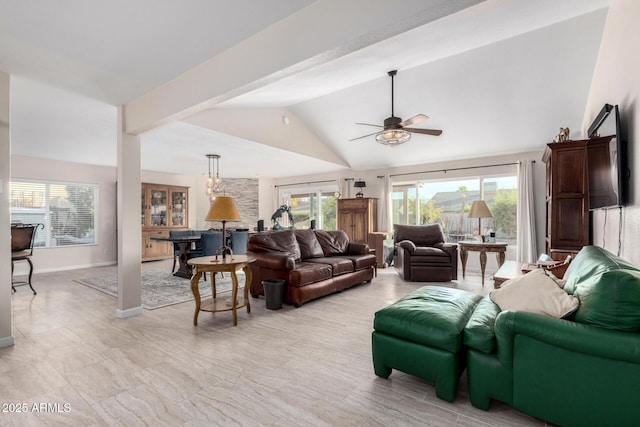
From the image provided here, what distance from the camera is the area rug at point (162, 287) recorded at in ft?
13.3

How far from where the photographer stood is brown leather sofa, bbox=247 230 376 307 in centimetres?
382

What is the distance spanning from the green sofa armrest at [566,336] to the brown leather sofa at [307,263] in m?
2.45

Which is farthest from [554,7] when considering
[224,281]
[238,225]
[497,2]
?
[238,225]

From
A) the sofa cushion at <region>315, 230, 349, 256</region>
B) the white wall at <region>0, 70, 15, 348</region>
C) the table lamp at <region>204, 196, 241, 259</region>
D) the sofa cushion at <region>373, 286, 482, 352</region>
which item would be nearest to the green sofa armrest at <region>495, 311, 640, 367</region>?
the sofa cushion at <region>373, 286, 482, 352</region>

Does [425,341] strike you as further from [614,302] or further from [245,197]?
[245,197]

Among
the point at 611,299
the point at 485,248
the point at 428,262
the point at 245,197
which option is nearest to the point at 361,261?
the point at 428,262

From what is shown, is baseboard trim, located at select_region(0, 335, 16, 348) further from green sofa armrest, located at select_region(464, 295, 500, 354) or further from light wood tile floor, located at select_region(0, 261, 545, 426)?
green sofa armrest, located at select_region(464, 295, 500, 354)

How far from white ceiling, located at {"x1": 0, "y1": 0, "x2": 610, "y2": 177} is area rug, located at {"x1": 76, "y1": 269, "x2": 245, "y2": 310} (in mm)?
2295

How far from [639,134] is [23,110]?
19.0 feet

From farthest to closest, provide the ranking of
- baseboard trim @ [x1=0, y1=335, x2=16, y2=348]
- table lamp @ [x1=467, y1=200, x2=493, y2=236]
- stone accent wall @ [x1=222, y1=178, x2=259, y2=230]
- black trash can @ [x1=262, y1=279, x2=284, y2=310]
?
stone accent wall @ [x1=222, y1=178, x2=259, y2=230]
table lamp @ [x1=467, y1=200, x2=493, y2=236]
black trash can @ [x1=262, y1=279, x2=284, y2=310]
baseboard trim @ [x1=0, y1=335, x2=16, y2=348]

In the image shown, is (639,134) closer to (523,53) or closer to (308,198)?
(523,53)

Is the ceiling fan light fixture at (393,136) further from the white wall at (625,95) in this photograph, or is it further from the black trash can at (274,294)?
the black trash can at (274,294)

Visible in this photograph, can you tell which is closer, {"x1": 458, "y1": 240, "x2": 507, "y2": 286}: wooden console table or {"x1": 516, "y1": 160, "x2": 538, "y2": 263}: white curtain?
{"x1": 458, "y1": 240, "x2": 507, "y2": 286}: wooden console table

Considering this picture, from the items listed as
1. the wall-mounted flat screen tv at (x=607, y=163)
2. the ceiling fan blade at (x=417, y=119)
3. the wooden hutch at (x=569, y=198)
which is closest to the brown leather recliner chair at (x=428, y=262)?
the wooden hutch at (x=569, y=198)
